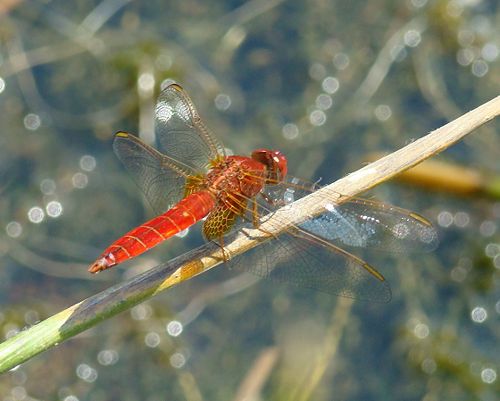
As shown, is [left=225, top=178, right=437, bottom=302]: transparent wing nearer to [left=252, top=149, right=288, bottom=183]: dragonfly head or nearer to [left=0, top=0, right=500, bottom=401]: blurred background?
[left=252, top=149, right=288, bottom=183]: dragonfly head

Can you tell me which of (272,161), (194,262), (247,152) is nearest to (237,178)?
(272,161)

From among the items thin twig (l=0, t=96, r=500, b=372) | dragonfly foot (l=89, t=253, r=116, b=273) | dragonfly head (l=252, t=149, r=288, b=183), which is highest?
dragonfly head (l=252, t=149, r=288, b=183)

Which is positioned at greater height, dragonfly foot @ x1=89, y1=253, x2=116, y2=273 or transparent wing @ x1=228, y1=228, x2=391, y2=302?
dragonfly foot @ x1=89, y1=253, x2=116, y2=273

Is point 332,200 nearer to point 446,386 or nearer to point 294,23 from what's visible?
point 446,386

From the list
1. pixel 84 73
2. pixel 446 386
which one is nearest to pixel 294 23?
pixel 84 73

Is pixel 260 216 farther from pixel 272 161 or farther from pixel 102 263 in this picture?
pixel 102 263

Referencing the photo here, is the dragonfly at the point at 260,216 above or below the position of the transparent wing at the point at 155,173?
below

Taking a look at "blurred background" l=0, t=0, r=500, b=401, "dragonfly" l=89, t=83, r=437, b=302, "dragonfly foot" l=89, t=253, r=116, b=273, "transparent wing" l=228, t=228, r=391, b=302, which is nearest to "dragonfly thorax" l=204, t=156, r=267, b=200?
"dragonfly" l=89, t=83, r=437, b=302

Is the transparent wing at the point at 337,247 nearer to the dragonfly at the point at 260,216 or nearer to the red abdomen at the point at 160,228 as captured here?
the dragonfly at the point at 260,216

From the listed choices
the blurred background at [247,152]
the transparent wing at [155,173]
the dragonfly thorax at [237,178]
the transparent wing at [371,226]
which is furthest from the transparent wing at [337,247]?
the blurred background at [247,152]
